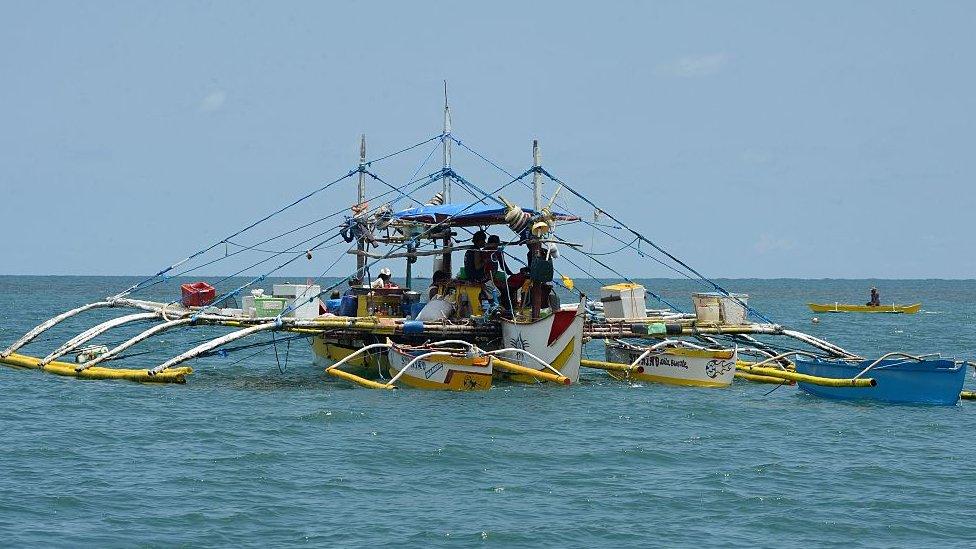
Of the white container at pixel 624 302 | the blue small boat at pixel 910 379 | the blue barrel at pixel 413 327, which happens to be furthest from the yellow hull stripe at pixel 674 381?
the blue barrel at pixel 413 327

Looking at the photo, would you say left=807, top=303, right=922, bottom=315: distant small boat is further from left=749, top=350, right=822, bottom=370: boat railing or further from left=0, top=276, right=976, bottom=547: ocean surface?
left=0, top=276, right=976, bottom=547: ocean surface

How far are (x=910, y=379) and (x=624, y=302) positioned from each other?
8.85m

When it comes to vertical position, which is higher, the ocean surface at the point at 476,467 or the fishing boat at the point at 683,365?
the fishing boat at the point at 683,365

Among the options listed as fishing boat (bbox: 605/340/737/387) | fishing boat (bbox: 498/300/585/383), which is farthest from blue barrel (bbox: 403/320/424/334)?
fishing boat (bbox: 605/340/737/387)

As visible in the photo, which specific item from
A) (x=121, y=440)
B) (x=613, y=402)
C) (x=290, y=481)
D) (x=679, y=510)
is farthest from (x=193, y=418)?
(x=679, y=510)

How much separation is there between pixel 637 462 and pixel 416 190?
18.1m

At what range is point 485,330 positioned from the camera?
34.3 metres

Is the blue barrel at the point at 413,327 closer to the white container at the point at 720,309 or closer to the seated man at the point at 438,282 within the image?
the seated man at the point at 438,282

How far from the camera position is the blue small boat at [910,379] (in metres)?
30.8

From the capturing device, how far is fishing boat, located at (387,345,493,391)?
3155cm

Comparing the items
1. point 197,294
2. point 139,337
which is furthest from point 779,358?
point 197,294

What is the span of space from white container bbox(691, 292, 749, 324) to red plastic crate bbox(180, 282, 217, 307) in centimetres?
1666

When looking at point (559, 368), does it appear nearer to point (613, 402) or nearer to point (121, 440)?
point (613, 402)

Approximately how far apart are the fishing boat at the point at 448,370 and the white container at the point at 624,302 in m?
6.44
